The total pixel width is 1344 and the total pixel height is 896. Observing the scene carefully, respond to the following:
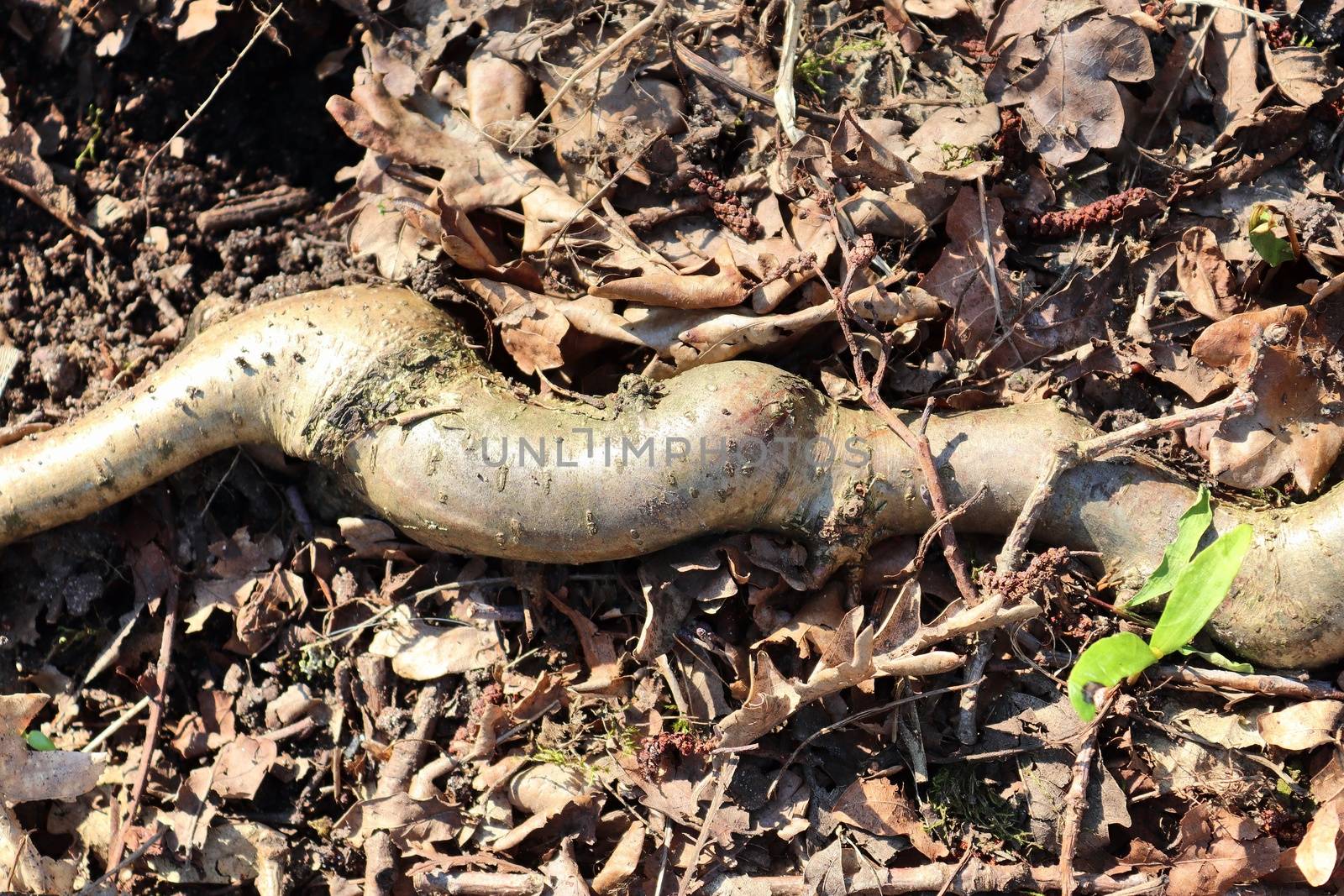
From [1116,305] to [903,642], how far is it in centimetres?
124

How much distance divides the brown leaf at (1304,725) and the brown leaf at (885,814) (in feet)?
3.07

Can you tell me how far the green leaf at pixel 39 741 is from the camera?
10.0 feet

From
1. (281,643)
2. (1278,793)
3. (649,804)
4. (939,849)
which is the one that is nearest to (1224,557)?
(1278,793)

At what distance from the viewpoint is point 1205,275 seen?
2.89 meters

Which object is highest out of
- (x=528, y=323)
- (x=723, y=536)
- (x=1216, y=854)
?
(x=528, y=323)

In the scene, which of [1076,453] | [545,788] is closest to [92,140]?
[545,788]

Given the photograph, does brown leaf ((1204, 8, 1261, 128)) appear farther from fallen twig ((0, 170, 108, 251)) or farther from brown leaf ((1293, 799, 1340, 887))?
fallen twig ((0, 170, 108, 251))

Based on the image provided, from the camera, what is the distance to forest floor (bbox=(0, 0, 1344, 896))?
270 cm

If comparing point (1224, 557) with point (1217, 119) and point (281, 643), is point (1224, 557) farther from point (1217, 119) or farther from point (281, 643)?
point (281, 643)

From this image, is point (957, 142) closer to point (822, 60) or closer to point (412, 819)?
point (822, 60)

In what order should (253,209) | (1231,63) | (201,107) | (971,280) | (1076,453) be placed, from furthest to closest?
(253,209) → (201,107) → (1231,63) → (971,280) → (1076,453)

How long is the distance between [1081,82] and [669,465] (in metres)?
1.69

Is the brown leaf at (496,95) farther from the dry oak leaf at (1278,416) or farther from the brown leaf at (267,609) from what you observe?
the dry oak leaf at (1278,416)

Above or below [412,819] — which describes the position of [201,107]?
above
